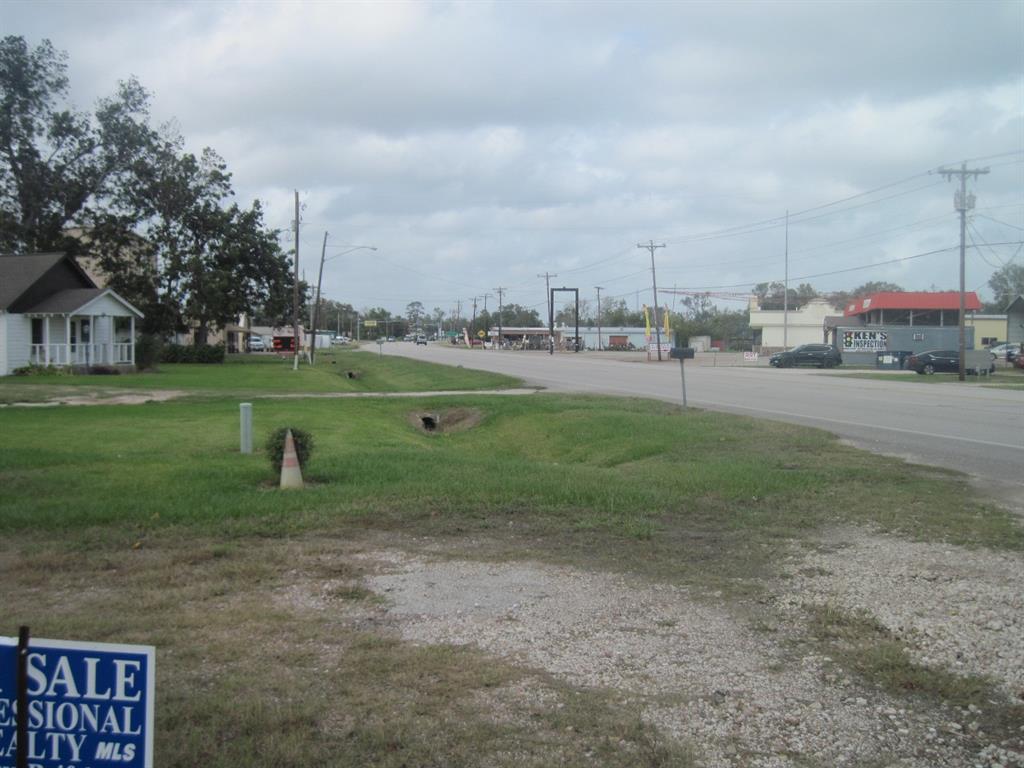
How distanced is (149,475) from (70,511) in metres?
2.32

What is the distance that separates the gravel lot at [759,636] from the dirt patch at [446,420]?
14.8m

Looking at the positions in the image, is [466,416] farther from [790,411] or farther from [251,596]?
[251,596]

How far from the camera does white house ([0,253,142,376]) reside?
125ft

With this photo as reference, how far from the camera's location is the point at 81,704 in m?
2.73

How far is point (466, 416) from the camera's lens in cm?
2344

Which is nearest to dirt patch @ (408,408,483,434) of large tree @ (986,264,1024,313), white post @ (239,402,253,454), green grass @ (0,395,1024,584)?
green grass @ (0,395,1024,584)

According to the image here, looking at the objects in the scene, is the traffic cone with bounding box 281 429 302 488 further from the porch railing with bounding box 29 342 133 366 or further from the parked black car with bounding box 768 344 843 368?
the parked black car with bounding box 768 344 843 368

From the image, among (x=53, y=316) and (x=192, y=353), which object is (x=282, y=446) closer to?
(x=53, y=316)

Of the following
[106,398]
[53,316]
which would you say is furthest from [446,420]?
[53,316]

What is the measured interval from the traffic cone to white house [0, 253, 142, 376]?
32.4m

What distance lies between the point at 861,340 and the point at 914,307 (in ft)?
64.6

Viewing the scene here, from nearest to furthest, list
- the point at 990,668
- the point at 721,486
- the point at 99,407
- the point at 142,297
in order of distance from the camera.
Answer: the point at 990,668, the point at 721,486, the point at 99,407, the point at 142,297

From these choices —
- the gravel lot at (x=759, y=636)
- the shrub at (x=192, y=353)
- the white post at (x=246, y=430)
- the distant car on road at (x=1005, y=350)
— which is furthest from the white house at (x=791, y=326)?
the gravel lot at (x=759, y=636)

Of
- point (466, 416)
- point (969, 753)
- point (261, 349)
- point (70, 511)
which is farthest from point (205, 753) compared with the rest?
point (261, 349)
